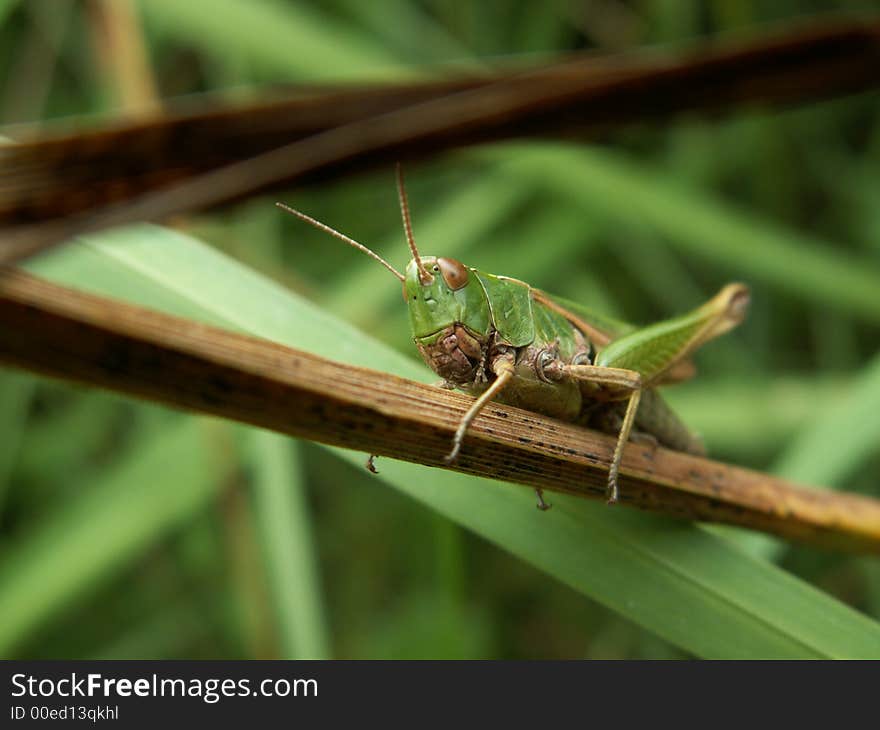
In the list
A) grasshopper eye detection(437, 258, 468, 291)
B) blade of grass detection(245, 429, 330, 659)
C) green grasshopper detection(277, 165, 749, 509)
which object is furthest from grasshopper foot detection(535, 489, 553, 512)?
blade of grass detection(245, 429, 330, 659)

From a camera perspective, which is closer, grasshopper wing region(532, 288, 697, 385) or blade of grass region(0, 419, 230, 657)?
grasshopper wing region(532, 288, 697, 385)

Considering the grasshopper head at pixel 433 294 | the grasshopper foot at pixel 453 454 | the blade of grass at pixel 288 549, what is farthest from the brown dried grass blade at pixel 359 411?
the blade of grass at pixel 288 549

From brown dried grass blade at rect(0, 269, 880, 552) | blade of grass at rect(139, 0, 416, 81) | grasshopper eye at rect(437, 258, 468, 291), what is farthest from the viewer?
blade of grass at rect(139, 0, 416, 81)

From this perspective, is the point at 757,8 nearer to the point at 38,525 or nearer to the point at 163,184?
the point at 163,184

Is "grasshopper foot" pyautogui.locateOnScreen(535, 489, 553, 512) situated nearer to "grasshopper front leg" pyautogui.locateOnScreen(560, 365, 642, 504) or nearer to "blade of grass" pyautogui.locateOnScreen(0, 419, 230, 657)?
"grasshopper front leg" pyautogui.locateOnScreen(560, 365, 642, 504)

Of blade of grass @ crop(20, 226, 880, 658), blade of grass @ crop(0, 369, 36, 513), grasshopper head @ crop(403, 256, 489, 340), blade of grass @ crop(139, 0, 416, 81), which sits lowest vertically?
blade of grass @ crop(20, 226, 880, 658)

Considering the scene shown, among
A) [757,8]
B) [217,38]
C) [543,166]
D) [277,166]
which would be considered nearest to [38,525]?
[217,38]

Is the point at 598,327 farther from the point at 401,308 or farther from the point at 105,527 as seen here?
the point at 105,527
